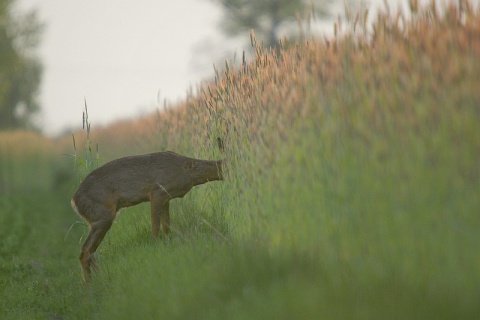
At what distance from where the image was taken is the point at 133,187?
856 cm

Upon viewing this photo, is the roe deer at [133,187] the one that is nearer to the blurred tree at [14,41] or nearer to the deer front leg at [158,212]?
the deer front leg at [158,212]

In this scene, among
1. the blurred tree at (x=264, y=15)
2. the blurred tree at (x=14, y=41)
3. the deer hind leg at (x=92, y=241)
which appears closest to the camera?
the deer hind leg at (x=92, y=241)

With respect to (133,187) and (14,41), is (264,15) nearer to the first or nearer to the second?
(14,41)

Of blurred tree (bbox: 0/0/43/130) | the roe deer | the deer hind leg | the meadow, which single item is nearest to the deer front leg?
the roe deer

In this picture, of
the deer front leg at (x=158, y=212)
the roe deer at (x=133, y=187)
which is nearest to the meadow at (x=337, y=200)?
the deer front leg at (x=158, y=212)

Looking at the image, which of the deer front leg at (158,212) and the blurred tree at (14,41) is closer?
the deer front leg at (158,212)

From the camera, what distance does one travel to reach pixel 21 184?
23.9 metres

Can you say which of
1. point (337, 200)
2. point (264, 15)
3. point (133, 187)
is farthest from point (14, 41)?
point (337, 200)

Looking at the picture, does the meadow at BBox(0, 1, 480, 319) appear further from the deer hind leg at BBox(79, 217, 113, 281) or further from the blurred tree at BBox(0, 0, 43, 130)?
the blurred tree at BBox(0, 0, 43, 130)

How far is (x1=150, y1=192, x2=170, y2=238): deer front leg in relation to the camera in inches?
329

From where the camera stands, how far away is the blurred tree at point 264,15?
3422 centimetres

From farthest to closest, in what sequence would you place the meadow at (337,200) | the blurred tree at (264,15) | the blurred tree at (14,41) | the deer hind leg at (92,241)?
the blurred tree at (264,15)
the blurred tree at (14,41)
the deer hind leg at (92,241)
the meadow at (337,200)

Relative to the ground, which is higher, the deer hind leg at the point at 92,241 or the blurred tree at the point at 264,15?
the blurred tree at the point at 264,15

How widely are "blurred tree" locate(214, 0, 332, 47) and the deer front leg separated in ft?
84.0
